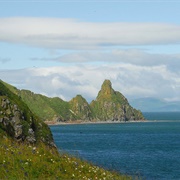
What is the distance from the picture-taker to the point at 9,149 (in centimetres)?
2100

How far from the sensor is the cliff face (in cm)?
5238

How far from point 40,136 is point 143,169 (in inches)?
1211

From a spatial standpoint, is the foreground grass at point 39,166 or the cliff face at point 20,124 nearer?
the foreground grass at point 39,166

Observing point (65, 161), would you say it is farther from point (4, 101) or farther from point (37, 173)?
point (4, 101)

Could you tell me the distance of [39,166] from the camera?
19.1 metres

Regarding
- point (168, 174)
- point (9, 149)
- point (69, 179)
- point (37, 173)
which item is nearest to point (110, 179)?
point (69, 179)

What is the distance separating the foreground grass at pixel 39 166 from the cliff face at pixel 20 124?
29.3m

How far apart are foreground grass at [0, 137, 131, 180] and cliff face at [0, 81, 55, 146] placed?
29299 millimetres

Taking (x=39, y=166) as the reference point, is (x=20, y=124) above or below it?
above

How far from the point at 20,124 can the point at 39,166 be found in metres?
36.6

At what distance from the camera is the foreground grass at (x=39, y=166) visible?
60.2 ft

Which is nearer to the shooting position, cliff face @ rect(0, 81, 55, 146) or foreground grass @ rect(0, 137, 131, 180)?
foreground grass @ rect(0, 137, 131, 180)

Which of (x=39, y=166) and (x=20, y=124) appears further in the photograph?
(x=20, y=124)

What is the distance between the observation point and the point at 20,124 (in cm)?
5509
